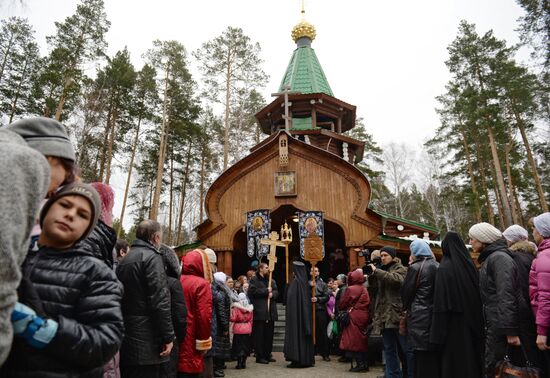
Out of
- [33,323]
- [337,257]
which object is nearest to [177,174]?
[337,257]

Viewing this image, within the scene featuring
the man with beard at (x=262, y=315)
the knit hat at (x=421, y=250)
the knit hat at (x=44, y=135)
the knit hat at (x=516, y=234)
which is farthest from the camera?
the man with beard at (x=262, y=315)

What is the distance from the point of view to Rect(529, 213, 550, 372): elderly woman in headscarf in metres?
3.64

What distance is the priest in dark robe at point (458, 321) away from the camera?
15.0ft

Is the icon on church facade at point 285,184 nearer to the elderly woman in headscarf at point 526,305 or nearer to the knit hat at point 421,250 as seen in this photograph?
the knit hat at point 421,250

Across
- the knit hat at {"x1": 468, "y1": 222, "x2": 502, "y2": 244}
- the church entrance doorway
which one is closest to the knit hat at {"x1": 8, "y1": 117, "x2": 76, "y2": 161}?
the knit hat at {"x1": 468, "y1": 222, "x2": 502, "y2": 244}

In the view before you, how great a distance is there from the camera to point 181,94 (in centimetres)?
2589

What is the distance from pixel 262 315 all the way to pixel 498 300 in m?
6.16

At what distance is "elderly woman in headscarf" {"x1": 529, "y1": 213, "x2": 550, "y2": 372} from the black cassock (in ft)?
17.7

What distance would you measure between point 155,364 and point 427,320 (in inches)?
134

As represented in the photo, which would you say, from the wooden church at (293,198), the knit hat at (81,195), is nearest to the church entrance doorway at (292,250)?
the wooden church at (293,198)

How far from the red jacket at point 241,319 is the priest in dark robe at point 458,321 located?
198 inches

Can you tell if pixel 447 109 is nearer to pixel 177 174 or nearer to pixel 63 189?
pixel 177 174

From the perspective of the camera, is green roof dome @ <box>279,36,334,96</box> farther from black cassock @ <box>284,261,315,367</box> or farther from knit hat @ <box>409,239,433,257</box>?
knit hat @ <box>409,239,433,257</box>

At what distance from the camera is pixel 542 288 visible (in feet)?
12.3
